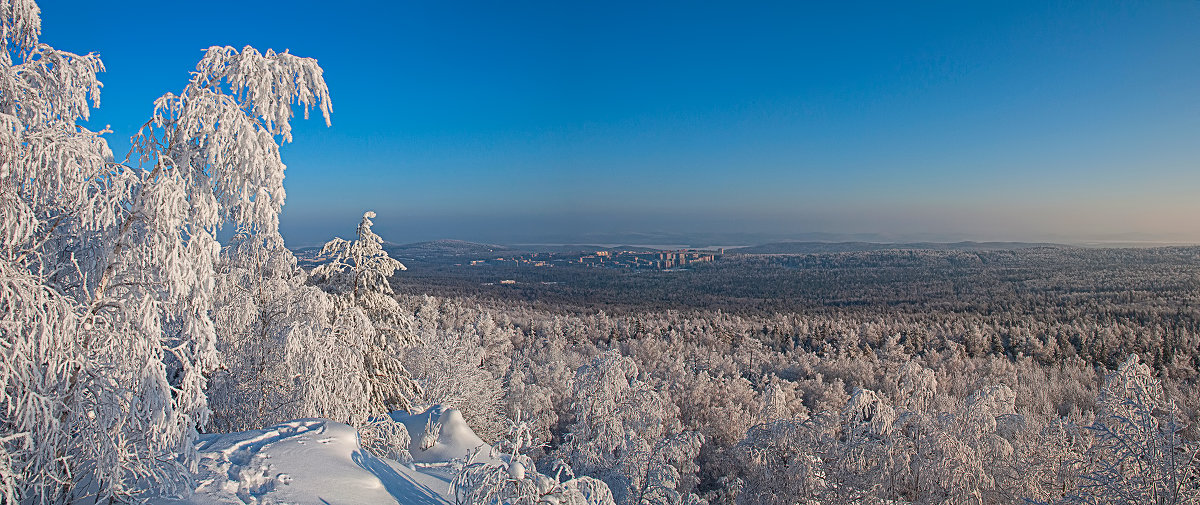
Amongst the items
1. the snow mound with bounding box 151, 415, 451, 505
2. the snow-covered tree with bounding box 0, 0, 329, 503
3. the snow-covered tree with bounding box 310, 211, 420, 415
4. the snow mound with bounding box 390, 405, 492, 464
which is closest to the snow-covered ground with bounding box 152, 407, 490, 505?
the snow mound with bounding box 151, 415, 451, 505

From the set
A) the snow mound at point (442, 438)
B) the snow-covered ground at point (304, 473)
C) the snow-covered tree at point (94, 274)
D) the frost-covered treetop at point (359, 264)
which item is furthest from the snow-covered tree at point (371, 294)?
the snow-covered tree at point (94, 274)

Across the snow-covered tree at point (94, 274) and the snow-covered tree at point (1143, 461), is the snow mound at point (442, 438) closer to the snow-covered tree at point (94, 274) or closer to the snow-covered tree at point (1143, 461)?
the snow-covered tree at point (94, 274)

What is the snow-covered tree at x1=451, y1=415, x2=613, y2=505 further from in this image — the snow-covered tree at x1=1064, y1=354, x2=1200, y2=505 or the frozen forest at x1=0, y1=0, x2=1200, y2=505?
the snow-covered tree at x1=1064, y1=354, x2=1200, y2=505

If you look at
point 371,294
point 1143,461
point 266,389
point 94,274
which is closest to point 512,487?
point 94,274

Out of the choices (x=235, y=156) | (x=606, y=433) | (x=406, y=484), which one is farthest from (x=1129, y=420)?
(x=235, y=156)

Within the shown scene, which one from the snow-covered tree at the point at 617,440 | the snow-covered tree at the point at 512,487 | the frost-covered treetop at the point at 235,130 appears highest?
the frost-covered treetop at the point at 235,130
